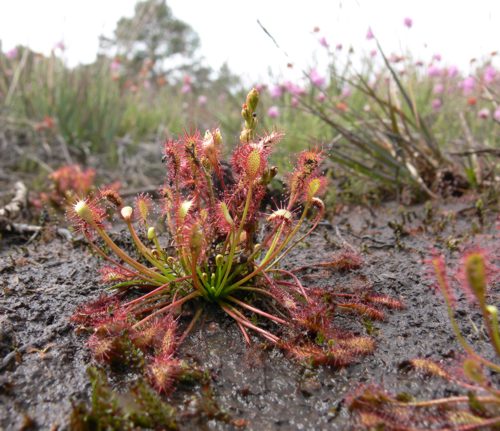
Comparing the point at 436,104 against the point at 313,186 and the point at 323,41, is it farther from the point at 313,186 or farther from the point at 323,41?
the point at 313,186

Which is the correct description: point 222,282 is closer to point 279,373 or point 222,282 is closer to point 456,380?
point 279,373

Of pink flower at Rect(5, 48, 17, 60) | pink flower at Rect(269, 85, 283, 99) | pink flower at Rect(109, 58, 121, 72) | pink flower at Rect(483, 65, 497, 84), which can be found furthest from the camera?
pink flower at Rect(109, 58, 121, 72)

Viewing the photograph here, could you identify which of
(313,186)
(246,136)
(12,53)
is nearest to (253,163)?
(246,136)

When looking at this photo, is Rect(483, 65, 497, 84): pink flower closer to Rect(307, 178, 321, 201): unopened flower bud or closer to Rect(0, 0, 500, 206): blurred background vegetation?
Rect(0, 0, 500, 206): blurred background vegetation

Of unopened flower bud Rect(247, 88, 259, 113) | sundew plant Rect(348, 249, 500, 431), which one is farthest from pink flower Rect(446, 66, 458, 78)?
sundew plant Rect(348, 249, 500, 431)

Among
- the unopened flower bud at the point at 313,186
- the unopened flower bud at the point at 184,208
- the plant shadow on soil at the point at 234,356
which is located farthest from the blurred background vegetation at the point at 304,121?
the unopened flower bud at the point at 184,208

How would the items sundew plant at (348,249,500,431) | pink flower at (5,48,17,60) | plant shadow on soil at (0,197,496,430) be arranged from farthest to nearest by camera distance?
pink flower at (5,48,17,60) → plant shadow on soil at (0,197,496,430) → sundew plant at (348,249,500,431)

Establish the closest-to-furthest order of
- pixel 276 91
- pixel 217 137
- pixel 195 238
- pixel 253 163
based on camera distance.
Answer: pixel 195 238 < pixel 253 163 < pixel 217 137 < pixel 276 91
